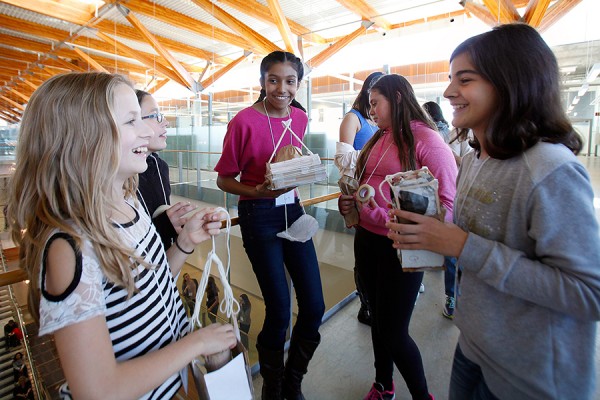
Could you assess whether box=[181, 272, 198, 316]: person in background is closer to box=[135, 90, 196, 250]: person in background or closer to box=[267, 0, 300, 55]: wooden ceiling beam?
box=[135, 90, 196, 250]: person in background

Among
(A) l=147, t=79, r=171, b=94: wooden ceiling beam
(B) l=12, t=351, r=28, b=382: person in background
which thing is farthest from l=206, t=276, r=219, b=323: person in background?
(A) l=147, t=79, r=171, b=94: wooden ceiling beam

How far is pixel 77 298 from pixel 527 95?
1.01 meters

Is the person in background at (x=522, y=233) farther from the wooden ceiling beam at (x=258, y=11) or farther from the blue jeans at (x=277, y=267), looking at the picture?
the wooden ceiling beam at (x=258, y=11)

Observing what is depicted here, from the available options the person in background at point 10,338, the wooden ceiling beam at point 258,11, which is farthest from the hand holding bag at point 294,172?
the person in background at point 10,338

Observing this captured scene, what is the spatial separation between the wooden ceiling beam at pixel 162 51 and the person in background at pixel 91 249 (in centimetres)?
717

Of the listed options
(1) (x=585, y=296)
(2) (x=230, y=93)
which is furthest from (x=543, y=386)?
(2) (x=230, y=93)

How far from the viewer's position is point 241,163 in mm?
1549

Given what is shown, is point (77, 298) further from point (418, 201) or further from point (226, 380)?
point (418, 201)

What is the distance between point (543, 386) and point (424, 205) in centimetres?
45

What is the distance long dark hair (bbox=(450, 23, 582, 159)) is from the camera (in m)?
0.74

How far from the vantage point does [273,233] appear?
58.5 inches

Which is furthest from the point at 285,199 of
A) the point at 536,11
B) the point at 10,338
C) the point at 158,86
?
the point at 158,86

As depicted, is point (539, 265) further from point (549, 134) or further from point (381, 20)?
point (381, 20)

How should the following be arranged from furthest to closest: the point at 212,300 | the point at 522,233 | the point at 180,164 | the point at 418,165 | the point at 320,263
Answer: the point at 180,164 < the point at 320,263 < the point at 212,300 < the point at 418,165 < the point at 522,233
